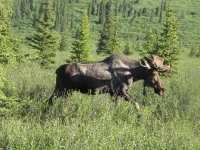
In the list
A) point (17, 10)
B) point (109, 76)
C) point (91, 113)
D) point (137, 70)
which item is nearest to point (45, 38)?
point (137, 70)

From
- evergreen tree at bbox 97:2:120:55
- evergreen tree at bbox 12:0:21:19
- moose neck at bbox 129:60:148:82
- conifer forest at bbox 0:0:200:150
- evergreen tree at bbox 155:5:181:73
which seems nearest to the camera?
conifer forest at bbox 0:0:200:150

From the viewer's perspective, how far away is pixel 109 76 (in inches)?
407

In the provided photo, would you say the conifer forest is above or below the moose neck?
below

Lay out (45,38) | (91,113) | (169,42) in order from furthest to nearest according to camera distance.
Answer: (45,38)
(169,42)
(91,113)

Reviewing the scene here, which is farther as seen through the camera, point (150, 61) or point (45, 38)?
point (45, 38)

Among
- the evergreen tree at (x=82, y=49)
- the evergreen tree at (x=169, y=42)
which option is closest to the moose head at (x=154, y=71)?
the evergreen tree at (x=169, y=42)

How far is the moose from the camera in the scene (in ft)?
33.1

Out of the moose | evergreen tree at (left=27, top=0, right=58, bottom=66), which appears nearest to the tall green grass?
the moose

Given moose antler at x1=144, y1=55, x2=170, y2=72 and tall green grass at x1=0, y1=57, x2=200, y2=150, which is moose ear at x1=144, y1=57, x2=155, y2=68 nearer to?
moose antler at x1=144, y1=55, x2=170, y2=72

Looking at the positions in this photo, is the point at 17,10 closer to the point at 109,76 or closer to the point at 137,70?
the point at 137,70

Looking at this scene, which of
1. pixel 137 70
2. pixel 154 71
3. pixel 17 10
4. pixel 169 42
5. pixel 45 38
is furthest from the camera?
pixel 17 10

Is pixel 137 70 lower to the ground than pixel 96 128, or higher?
higher

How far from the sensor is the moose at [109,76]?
397 inches

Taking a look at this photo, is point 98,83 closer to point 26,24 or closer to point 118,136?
point 118,136
